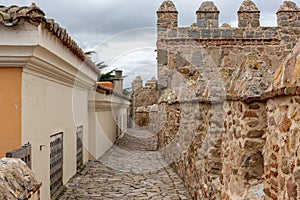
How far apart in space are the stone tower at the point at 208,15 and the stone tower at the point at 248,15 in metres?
0.74

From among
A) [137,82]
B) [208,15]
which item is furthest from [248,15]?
[137,82]

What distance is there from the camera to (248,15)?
466 inches

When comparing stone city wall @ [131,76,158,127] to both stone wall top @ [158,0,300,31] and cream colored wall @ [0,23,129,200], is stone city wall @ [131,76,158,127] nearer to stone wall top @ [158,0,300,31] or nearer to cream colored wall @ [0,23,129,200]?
stone wall top @ [158,0,300,31]

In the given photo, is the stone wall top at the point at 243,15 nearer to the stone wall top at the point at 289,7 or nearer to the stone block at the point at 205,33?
the stone wall top at the point at 289,7

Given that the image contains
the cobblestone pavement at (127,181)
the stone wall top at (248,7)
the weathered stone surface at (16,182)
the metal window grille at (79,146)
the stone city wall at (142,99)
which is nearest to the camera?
the weathered stone surface at (16,182)

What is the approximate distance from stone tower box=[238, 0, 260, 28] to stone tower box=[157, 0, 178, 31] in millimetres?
2094

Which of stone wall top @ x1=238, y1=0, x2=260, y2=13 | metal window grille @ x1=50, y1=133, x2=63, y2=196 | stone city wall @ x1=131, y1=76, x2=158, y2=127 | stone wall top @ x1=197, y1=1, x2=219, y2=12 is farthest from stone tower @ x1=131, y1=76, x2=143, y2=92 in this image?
metal window grille @ x1=50, y1=133, x2=63, y2=196

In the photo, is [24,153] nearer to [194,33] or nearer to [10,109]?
[10,109]

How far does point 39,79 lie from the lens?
17.3ft

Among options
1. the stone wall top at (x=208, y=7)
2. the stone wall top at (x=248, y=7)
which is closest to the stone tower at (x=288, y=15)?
the stone wall top at (x=248, y=7)

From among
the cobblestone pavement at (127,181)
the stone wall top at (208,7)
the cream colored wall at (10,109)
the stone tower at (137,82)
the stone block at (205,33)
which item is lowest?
the cobblestone pavement at (127,181)

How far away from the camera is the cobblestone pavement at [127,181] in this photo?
277 inches

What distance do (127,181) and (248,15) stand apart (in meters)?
6.71

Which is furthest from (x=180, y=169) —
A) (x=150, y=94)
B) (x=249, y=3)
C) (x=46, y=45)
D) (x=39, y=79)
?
(x=150, y=94)
